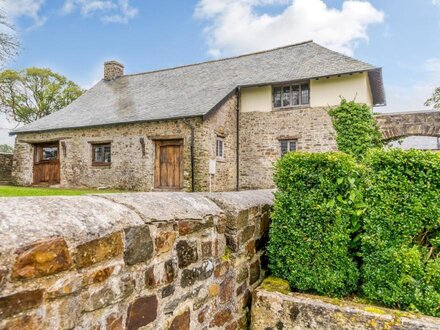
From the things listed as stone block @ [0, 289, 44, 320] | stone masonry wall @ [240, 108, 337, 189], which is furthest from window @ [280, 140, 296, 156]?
stone block @ [0, 289, 44, 320]

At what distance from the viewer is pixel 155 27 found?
689 inches

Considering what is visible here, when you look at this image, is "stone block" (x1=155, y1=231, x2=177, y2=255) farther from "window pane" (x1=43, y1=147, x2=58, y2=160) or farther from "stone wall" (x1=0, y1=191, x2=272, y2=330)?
"window pane" (x1=43, y1=147, x2=58, y2=160)

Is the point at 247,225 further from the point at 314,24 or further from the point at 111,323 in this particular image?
the point at 314,24

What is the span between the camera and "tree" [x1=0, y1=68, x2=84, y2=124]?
103 ft

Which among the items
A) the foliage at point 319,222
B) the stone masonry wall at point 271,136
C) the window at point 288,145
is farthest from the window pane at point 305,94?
the foliage at point 319,222

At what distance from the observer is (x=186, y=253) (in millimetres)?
1866

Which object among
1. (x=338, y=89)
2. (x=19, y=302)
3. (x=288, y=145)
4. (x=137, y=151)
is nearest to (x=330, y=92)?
(x=338, y=89)

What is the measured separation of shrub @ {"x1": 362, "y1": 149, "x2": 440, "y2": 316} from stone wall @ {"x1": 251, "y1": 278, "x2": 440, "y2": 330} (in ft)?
0.63

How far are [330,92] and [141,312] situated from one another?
1376cm

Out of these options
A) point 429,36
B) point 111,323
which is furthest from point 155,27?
point 111,323

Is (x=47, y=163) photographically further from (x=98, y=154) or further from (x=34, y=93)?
(x=34, y=93)

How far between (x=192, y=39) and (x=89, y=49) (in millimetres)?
7514

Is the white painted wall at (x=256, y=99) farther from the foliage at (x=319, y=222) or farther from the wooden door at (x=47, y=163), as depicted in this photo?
the foliage at (x=319, y=222)

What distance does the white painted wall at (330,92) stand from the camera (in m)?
12.8
